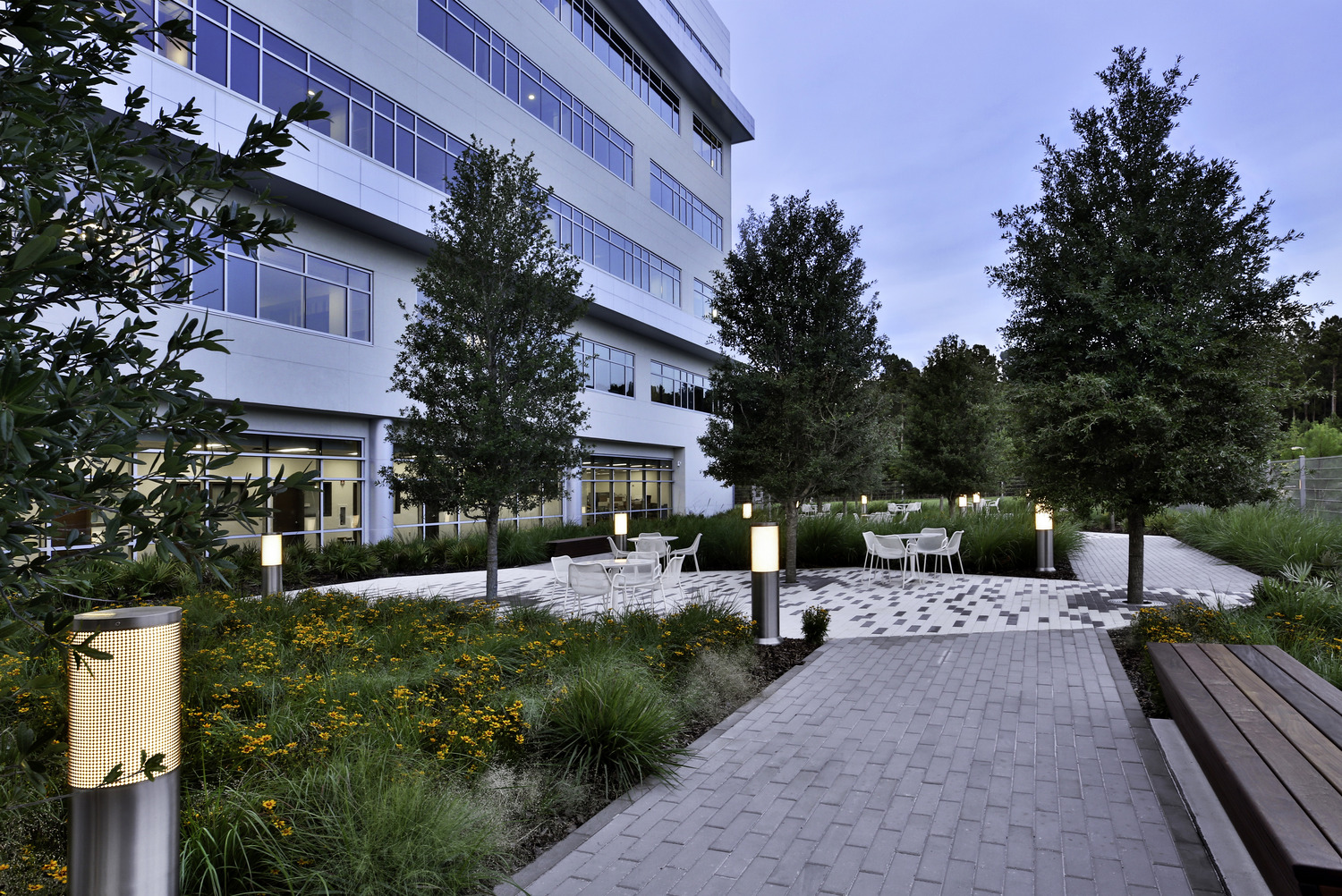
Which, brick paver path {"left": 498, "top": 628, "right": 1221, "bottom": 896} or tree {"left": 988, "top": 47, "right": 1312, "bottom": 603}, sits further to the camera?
tree {"left": 988, "top": 47, "right": 1312, "bottom": 603}

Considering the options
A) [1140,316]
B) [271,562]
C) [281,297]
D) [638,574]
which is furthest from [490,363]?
[1140,316]

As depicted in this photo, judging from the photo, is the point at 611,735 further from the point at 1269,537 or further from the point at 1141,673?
the point at 1269,537

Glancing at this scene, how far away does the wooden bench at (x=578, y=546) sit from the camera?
18.2 metres

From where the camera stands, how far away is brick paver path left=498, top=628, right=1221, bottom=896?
340 centimetres

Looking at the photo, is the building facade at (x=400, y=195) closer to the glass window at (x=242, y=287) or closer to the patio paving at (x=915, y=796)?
the glass window at (x=242, y=287)

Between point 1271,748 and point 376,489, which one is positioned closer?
point 1271,748

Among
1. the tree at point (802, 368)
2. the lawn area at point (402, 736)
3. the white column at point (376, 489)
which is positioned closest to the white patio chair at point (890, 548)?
the tree at point (802, 368)

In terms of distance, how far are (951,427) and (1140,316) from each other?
12886mm

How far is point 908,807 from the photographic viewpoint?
4141 mm

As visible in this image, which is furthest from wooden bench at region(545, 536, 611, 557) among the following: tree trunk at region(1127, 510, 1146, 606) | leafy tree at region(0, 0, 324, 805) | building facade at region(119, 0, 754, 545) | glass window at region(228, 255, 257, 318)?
leafy tree at region(0, 0, 324, 805)

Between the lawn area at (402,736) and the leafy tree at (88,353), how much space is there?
4.13ft

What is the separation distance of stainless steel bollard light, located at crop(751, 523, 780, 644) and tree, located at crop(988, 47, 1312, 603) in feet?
15.0

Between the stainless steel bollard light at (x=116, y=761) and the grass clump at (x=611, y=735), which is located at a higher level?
the stainless steel bollard light at (x=116, y=761)

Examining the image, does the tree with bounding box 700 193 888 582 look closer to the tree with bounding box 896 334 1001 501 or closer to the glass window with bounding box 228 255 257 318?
the tree with bounding box 896 334 1001 501
